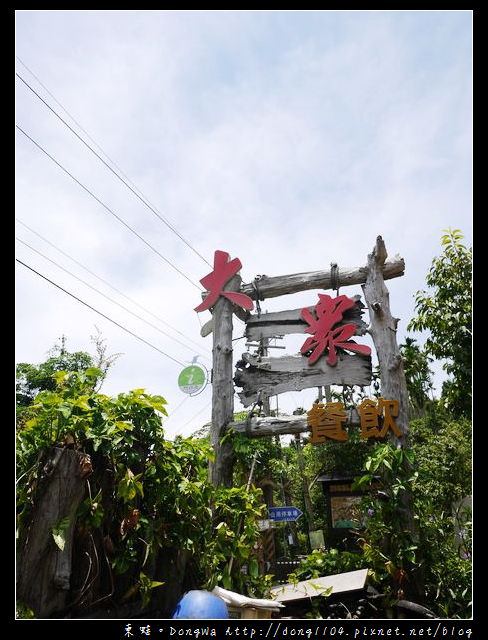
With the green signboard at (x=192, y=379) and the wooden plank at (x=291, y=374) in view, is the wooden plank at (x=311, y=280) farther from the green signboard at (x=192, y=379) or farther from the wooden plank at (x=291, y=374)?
the green signboard at (x=192, y=379)

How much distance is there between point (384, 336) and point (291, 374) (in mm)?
1293

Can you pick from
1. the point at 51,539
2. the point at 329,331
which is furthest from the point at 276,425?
Answer: the point at 51,539

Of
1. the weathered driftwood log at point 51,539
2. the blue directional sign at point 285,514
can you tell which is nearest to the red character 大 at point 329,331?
the weathered driftwood log at point 51,539

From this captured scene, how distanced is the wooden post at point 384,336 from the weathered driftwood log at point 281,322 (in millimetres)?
224

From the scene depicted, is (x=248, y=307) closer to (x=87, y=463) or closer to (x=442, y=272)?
(x=442, y=272)

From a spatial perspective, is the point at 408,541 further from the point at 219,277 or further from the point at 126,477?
the point at 219,277

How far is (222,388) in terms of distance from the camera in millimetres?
6914

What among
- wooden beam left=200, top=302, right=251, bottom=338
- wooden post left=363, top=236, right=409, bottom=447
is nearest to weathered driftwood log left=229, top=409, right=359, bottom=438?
wooden post left=363, top=236, right=409, bottom=447

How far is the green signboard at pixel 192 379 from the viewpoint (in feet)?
31.3

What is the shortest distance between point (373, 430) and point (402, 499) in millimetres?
802

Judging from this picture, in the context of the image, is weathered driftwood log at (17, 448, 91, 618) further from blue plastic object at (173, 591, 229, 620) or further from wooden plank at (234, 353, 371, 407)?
wooden plank at (234, 353, 371, 407)

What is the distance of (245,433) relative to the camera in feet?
21.5
